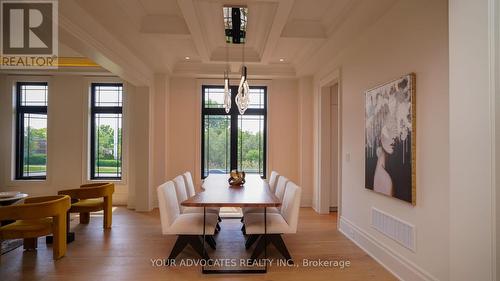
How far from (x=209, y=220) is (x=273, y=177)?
5.55 feet

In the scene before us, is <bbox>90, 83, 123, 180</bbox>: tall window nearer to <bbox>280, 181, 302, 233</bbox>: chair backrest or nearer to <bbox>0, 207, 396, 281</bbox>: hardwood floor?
<bbox>0, 207, 396, 281</bbox>: hardwood floor

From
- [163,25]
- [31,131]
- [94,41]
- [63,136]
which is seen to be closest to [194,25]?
[163,25]

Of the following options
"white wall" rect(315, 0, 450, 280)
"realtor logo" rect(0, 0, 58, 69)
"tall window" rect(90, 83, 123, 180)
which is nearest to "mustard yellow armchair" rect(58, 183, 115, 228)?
"tall window" rect(90, 83, 123, 180)

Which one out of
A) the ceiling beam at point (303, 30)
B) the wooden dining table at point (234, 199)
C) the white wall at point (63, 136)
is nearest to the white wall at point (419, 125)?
the ceiling beam at point (303, 30)

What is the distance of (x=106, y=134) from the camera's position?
251 inches

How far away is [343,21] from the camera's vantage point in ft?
11.9

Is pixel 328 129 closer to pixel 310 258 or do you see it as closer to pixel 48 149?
pixel 310 258

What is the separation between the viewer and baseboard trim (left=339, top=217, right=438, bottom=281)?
2.66 m

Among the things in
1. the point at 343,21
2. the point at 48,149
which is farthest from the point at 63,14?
the point at 48,149

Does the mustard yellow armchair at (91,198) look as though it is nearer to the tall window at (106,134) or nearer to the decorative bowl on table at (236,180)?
the tall window at (106,134)

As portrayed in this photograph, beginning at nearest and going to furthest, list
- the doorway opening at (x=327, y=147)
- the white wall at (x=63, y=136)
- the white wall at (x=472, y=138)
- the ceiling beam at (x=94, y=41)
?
the white wall at (x=472, y=138) < the ceiling beam at (x=94, y=41) < the doorway opening at (x=327, y=147) < the white wall at (x=63, y=136)

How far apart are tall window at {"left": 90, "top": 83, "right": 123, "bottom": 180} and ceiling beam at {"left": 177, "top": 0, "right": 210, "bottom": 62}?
269cm

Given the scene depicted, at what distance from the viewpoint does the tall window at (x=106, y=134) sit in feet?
20.9

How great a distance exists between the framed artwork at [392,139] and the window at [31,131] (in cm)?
683
